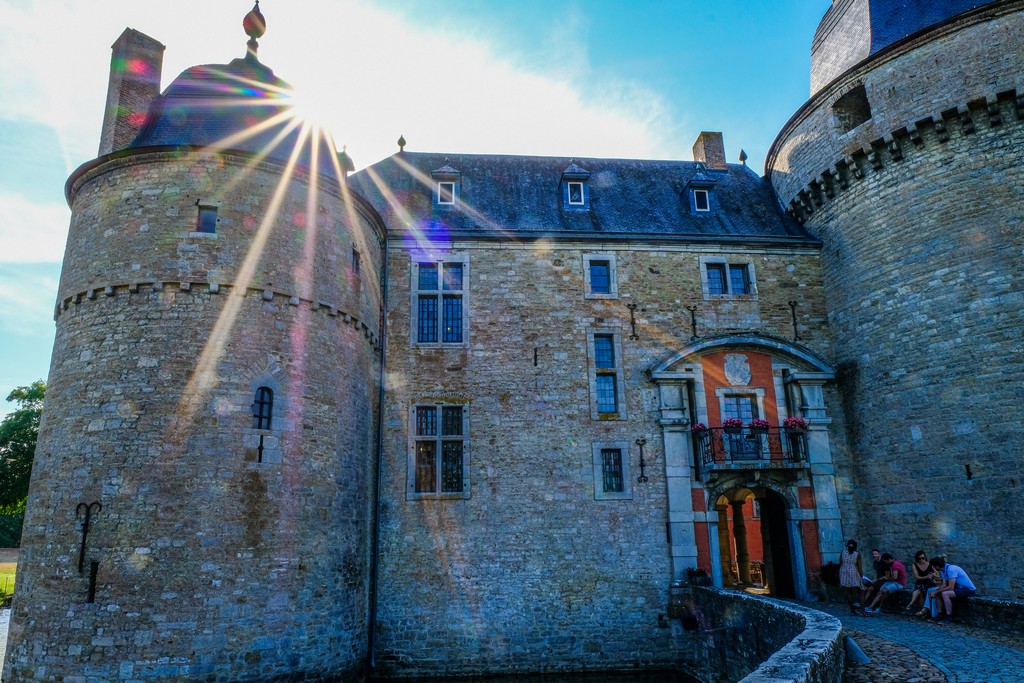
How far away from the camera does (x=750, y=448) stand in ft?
52.3

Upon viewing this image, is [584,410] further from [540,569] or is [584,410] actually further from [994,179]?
[994,179]

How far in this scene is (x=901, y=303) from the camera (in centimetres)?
1512

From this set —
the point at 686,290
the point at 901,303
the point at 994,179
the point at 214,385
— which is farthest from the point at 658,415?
the point at 214,385

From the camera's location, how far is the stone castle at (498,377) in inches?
448

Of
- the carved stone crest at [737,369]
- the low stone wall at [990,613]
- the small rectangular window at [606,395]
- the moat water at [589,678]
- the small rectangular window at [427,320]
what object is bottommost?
the moat water at [589,678]

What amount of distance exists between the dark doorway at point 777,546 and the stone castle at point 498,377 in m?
0.12

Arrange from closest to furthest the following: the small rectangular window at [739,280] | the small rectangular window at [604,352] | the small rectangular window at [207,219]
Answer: the small rectangular window at [207,219]
the small rectangular window at [604,352]
the small rectangular window at [739,280]

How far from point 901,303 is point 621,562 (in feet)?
27.0

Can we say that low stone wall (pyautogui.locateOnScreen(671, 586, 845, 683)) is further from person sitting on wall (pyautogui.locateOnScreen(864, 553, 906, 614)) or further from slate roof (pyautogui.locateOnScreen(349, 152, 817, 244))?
slate roof (pyautogui.locateOnScreen(349, 152, 817, 244))

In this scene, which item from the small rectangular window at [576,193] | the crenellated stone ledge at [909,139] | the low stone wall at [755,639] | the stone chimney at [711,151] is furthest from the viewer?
the stone chimney at [711,151]

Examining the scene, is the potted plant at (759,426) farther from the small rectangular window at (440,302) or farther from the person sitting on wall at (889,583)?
the small rectangular window at (440,302)

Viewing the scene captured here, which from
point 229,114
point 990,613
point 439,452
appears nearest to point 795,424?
point 990,613

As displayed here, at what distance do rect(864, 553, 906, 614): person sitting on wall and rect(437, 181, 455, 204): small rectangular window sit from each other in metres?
12.7

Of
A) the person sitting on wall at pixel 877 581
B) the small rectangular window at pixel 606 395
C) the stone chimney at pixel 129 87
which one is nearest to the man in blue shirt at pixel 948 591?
the person sitting on wall at pixel 877 581
